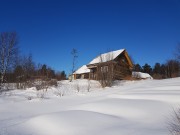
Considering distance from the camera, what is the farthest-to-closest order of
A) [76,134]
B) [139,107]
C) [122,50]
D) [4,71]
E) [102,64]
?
[122,50] < [4,71] < [102,64] < [139,107] < [76,134]

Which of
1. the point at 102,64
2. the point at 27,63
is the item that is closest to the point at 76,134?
the point at 102,64

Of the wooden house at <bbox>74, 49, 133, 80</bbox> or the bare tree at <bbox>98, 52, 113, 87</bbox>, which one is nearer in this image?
the bare tree at <bbox>98, 52, 113, 87</bbox>

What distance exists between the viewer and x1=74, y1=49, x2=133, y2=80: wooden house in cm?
1888

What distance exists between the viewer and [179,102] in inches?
230

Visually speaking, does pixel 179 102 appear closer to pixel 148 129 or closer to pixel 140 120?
pixel 140 120

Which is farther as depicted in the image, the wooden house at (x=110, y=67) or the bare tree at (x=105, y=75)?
the wooden house at (x=110, y=67)

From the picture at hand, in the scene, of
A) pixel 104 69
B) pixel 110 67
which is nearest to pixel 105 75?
pixel 104 69

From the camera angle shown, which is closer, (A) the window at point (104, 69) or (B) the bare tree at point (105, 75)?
(B) the bare tree at point (105, 75)

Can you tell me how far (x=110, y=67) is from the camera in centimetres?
1934

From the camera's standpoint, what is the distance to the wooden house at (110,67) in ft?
62.0

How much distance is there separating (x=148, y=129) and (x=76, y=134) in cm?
128

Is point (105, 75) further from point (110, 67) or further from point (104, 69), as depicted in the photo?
point (110, 67)

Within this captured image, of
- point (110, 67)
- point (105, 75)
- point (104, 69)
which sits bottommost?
point (105, 75)

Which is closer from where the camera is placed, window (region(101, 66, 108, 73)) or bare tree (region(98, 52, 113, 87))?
bare tree (region(98, 52, 113, 87))
